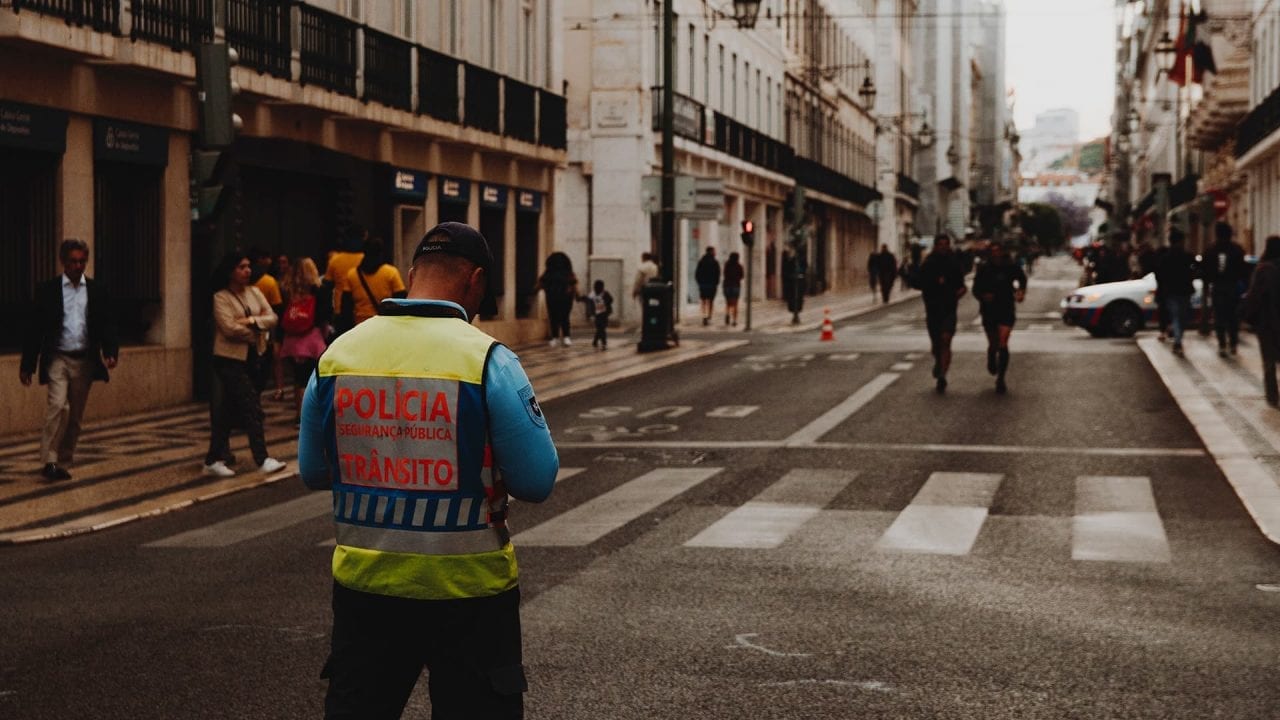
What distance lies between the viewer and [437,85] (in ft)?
92.7

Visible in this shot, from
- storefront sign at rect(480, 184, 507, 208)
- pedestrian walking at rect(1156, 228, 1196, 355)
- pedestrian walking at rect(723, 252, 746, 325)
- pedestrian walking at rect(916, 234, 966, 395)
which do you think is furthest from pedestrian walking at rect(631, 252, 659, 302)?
pedestrian walking at rect(916, 234, 966, 395)

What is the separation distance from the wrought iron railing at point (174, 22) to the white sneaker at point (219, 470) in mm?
6491

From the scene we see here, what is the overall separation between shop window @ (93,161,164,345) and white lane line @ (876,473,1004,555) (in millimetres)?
9942

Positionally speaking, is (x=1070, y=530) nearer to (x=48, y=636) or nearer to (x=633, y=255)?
(x=48, y=636)

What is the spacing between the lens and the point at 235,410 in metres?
13.8

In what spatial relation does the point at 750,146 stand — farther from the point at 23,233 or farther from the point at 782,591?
the point at 782,591

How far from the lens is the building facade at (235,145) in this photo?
17531mm

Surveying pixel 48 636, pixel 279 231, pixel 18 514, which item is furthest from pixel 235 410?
pixel 279 231

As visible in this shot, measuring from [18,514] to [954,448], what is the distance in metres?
7.32

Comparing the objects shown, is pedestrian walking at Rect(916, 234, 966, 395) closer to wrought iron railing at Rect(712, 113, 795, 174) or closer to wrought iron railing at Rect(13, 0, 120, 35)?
wrought iron railing at Rect(13, 0, 120, 35)

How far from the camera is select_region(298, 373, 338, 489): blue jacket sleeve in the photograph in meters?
3.96

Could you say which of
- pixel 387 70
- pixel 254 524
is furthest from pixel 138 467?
pixel 387 70

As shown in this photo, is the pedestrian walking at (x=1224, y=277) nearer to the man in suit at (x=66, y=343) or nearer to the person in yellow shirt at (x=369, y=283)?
the person in yellow shirt at (x=369, y=283)

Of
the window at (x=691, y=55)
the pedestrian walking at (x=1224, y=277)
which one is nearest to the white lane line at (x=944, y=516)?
the pedestrian walking at (x=1224, y=277)
